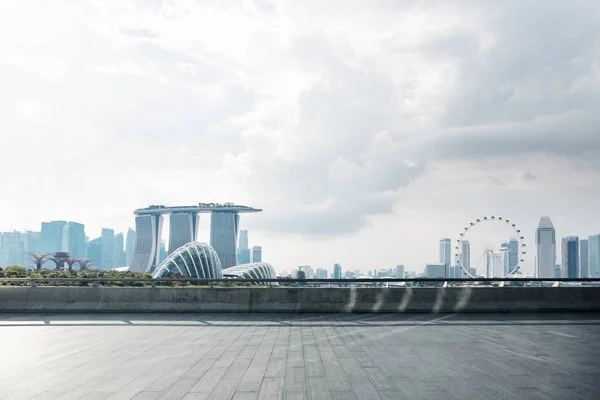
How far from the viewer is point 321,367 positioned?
33.2 feet

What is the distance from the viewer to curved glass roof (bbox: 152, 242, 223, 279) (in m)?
114

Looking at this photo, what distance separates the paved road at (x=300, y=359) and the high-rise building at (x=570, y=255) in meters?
148

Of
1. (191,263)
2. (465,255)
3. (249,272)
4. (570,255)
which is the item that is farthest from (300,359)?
(570,255)

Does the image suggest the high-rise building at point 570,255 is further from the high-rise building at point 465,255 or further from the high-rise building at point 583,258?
the high-rise building at point 465,255

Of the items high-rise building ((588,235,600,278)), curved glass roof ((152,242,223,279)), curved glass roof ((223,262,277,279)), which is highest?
high-rise building ((588,235,600,278))

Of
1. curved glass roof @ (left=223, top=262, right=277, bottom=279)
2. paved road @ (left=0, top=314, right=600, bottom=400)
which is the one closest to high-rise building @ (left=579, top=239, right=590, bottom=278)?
A: curved glass roof @ (left=223, top=262, right=277, bottom=279)

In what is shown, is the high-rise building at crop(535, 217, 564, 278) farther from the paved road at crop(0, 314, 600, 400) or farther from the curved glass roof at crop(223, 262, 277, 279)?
the paved road at crop(0, 314, 600, 400)

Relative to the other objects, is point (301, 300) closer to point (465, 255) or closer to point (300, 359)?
point (300, 359)

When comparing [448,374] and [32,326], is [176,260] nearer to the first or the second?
[32,326]

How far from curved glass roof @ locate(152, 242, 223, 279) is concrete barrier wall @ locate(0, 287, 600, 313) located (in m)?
89.3

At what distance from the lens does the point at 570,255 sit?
522 ft

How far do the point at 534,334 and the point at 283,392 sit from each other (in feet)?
31.4

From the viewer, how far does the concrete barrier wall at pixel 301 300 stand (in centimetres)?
2095

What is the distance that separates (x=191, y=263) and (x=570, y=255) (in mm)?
113860
